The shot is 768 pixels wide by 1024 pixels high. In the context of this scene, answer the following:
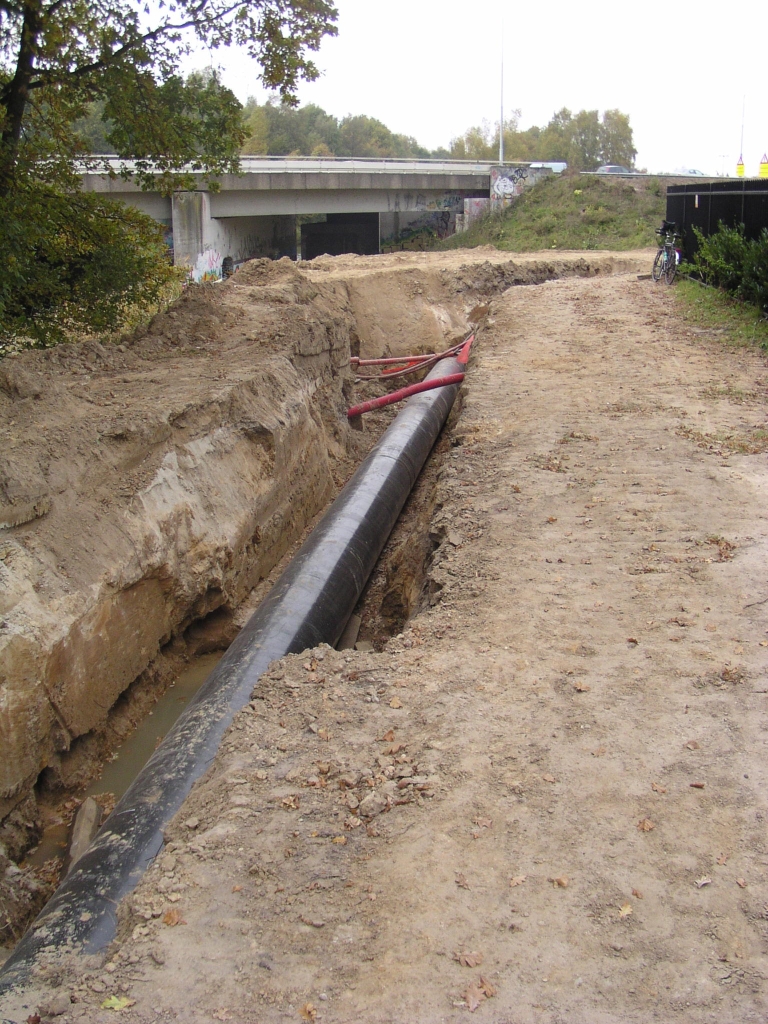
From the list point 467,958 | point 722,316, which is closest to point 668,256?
point 722,316

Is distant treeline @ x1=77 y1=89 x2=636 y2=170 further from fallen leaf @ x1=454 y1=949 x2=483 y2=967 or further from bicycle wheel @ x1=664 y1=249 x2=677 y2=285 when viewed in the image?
fallen leaf @ x1=454 y1=949 x2=483 y2=967

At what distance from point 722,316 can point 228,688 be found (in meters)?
12.1

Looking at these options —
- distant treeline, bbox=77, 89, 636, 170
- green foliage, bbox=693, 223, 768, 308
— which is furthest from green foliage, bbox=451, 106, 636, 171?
green foliage, bbox=693, 223, 768, 308

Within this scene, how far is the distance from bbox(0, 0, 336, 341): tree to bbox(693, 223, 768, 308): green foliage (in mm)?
8346

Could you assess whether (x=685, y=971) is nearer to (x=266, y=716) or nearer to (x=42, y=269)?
(x=266, y=716)

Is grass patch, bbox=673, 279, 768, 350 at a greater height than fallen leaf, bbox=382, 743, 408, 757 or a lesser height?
greater

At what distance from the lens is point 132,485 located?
8.23 meters

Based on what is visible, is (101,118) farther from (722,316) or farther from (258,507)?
(722,316)

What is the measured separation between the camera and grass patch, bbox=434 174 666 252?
32.2 meters

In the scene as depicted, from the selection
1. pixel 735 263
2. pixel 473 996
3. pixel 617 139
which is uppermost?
pixel 617 139

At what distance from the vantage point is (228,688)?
21.2ft

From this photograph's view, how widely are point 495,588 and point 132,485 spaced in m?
3.99

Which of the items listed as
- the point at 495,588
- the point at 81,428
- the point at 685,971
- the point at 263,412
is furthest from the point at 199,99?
the point at 685,971

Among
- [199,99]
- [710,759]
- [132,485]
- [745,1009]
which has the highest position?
[199,99]
